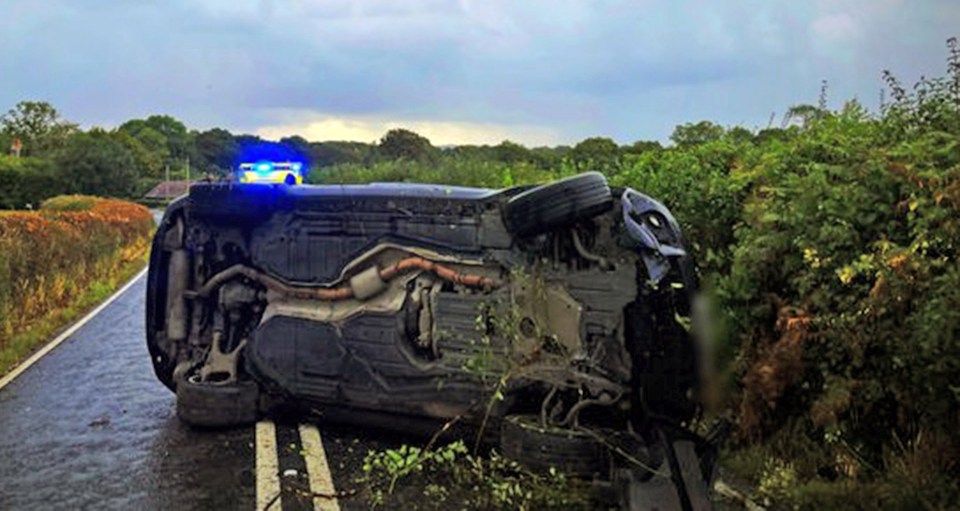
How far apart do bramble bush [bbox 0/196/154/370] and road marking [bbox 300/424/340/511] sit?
6783mm

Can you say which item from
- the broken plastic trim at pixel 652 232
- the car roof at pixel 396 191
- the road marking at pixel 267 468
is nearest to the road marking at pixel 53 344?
the road marking at pixel 267 468

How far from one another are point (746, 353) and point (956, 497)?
180 cm

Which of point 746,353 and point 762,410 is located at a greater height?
point 746,353

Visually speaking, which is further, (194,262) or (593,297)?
(194,262)

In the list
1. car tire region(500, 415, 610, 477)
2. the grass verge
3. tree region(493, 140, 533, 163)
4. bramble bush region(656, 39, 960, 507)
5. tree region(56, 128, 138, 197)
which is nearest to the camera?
bramble bush region(656, 39, 960, 507)

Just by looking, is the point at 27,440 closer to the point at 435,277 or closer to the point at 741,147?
the point at 435,277

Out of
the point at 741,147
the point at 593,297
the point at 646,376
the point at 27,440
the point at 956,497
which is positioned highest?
the point at 741,147

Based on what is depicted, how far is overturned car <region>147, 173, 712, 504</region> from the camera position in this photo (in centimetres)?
553

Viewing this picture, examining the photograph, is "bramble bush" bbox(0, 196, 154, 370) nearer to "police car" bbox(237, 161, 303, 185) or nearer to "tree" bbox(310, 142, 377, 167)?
"police car" bbox(237, 161, 303, 185)

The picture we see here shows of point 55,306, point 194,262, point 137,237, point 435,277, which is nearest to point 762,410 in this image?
point 435,277

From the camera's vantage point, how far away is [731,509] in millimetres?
5309

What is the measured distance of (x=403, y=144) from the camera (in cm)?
4159

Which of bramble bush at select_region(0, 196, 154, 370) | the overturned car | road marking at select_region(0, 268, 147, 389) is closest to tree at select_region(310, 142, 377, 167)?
bramble bush at select_region(0, 196, 154, 370)

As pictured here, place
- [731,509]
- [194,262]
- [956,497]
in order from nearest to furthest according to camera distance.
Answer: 1. [956,497]
2. [731,509]
3. [194,262]
